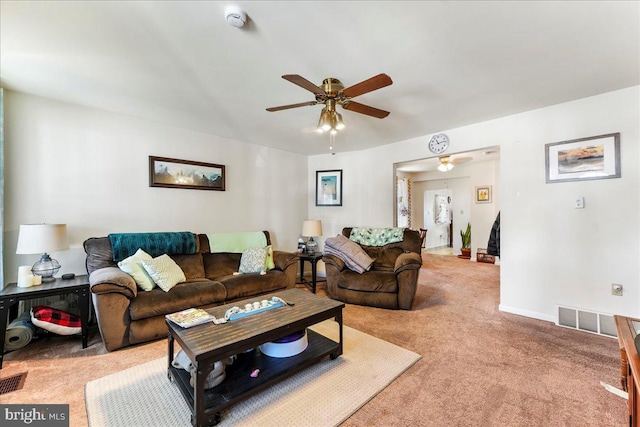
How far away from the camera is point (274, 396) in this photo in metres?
1.73

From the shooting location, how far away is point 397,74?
7.36 ft

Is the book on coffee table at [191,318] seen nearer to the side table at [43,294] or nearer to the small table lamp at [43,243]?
the side table at [43,294]

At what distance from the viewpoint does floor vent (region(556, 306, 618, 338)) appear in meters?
2.59

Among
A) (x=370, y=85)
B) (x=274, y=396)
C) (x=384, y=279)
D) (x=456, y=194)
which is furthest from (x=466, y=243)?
(x=274, y=396)

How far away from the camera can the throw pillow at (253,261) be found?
11.5ft

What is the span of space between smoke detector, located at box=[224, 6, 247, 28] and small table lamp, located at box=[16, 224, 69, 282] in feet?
7.83

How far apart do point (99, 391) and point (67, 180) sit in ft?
7.35

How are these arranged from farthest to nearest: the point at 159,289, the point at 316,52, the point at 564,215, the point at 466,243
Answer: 1. the point at 466,243
2. the point at 564,215
3. the point at 159,289
4. the point at 316,52

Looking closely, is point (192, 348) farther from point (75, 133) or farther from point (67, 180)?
point (75, 133)

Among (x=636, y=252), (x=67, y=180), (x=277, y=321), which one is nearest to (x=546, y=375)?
(x=636, y=252)

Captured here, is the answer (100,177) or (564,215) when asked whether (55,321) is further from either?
(564,215)

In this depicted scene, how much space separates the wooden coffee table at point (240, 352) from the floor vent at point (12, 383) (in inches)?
40.5

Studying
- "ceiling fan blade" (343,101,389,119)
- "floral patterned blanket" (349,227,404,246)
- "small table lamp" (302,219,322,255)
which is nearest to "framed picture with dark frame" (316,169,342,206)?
"small table lamp" (302,219,322,255)

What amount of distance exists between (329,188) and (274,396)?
12.7 feet
